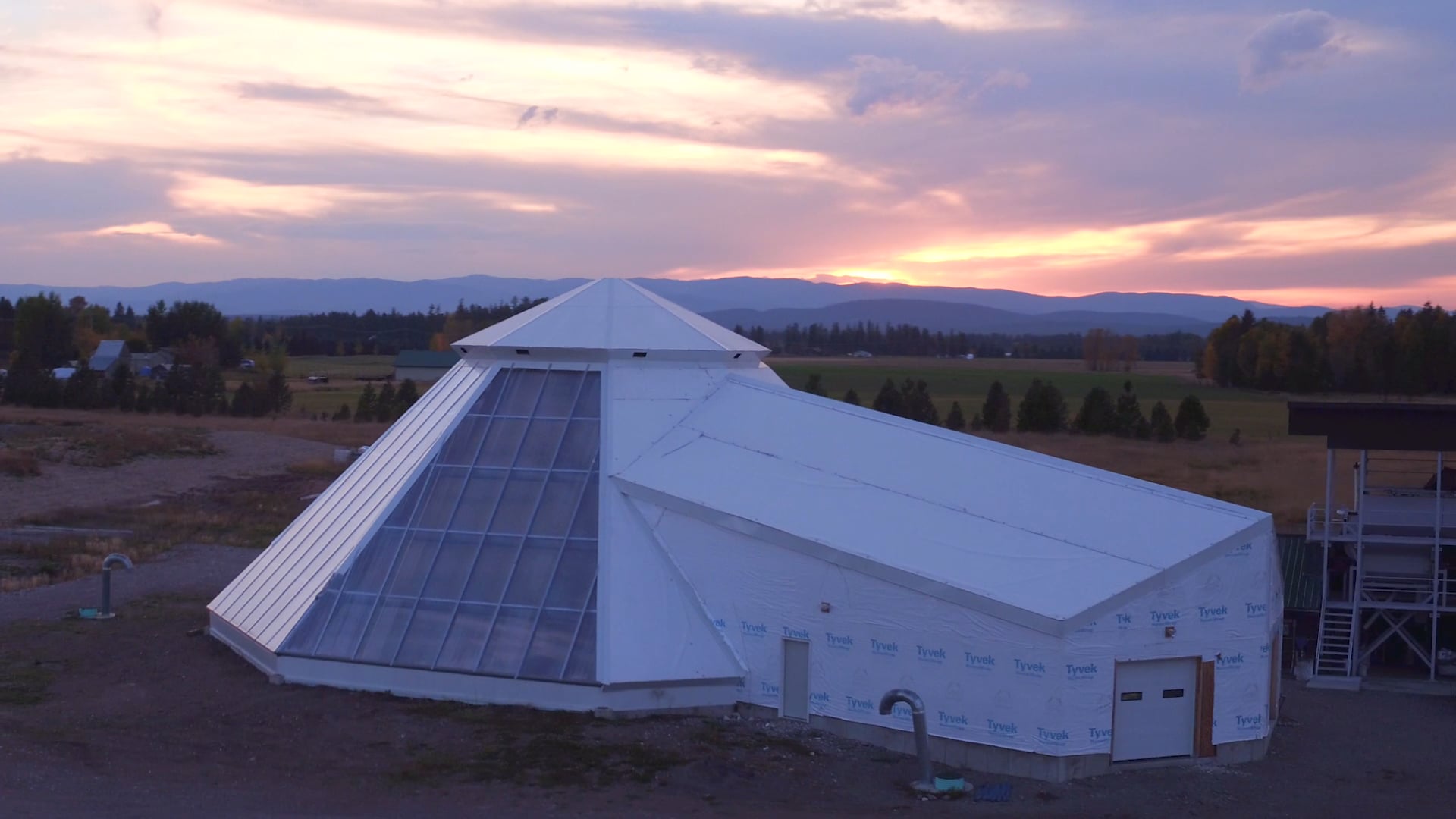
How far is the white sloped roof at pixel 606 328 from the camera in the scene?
2075 centimetres

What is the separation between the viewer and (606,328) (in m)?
21.0

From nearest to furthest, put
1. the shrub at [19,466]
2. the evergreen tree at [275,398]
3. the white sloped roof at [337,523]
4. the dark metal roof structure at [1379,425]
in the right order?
the white sloped roof at [337,523] → the dark metal roof structure at [1379,425] → the shrub at [19,466] → the evergreen tree at [275,398]

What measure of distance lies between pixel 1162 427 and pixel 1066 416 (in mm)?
4671

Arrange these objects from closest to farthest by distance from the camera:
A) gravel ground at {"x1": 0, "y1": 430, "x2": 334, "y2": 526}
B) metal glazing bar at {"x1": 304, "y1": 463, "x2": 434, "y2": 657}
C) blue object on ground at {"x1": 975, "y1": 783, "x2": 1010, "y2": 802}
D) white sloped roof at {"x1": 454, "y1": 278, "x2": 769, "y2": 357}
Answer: blue object on ground at {"x1": 975, "y1": 783, "x2": 1010, "y2": 802}, metal glazing bar at {"x1": 304, "y1": 463, "x2": 434, "y2": 657}, white sloped roof at {"x1": 454, "y1": 278, "x2": 769, "y2": 357}, gravel ground at {"x1": 0, "y1": 430, "x2": 334, "y2": 526}

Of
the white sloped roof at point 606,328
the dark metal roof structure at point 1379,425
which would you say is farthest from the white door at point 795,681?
the dark metal roof structure at point 1379,425

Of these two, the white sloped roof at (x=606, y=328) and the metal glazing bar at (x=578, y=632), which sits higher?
the white sloped roof at (x=606, y=328)

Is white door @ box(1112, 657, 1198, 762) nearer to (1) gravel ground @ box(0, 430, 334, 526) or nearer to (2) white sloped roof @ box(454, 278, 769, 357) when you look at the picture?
(2) white sloped roof @ box(454, 278, 769, 357)

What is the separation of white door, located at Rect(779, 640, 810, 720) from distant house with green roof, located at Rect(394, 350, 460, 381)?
3344 inches

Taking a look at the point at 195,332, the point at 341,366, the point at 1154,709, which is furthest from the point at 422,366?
the point at 1154,709

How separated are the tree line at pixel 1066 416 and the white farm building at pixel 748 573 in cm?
3556

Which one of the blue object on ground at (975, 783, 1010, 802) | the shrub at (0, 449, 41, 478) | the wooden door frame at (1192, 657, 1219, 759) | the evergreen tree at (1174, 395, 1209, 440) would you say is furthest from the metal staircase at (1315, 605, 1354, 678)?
the shrub at (0, 449, 41, 478)

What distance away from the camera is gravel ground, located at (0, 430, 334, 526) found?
43.8 metres

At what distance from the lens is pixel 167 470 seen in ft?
173

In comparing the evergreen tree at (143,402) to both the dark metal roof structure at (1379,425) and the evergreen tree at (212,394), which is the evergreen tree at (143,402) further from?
the dark metal roof structure at (1379,425)
